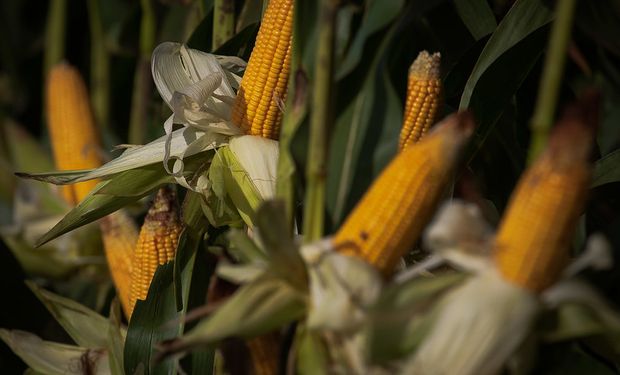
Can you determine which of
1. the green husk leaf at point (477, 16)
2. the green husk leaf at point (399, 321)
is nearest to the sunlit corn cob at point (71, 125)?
the green husk leaf at point (477, 16)

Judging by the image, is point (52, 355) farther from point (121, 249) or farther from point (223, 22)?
point (223, 22)

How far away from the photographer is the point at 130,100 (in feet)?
6.36

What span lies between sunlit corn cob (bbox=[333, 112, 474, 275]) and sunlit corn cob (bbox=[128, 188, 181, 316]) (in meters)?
0.29

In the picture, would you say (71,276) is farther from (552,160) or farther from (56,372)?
(552,160)

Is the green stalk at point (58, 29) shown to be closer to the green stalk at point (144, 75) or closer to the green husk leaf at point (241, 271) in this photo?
the green stalk at point (144, 75)

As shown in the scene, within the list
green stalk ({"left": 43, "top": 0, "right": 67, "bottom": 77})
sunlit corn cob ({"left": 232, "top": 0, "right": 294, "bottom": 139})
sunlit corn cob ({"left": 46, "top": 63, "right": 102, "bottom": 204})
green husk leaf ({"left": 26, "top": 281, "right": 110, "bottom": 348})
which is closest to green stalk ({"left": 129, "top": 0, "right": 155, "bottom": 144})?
sunlit corn cob ({"left": 46, "top": 63, "right": 102, "bottom": 204})

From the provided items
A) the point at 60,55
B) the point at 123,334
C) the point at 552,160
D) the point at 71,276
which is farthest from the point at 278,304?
the point at 60,55

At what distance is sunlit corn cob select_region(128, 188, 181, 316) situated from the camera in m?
0.83

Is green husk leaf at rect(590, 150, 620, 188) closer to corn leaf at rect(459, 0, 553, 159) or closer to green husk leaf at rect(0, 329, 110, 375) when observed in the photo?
corn leaf at rect(459, 0, 553, 159)

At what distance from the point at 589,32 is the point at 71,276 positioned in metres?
0.90

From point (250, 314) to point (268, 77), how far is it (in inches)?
11.0

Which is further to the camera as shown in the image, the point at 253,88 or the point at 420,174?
the point at 253,88

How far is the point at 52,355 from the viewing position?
86 centimetres

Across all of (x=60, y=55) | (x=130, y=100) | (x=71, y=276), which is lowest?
(x=71, y=276)
